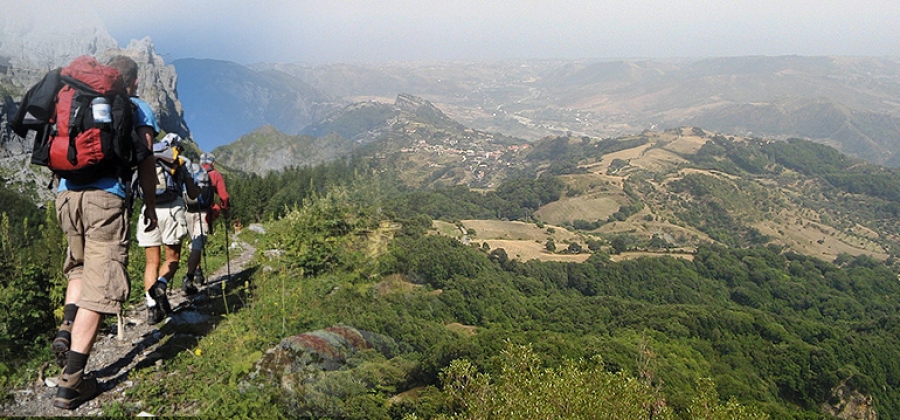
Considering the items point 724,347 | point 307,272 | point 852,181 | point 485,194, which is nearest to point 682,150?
point 852,181

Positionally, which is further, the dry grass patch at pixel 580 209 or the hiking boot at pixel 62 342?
the dry grass patch at pixel 580 209

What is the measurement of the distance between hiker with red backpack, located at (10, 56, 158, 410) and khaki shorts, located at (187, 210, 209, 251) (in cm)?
280

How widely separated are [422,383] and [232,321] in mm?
2135

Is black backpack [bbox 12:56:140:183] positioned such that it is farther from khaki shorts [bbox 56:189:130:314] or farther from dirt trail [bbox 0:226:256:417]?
dirt trail [bbox 0:226:256:417]

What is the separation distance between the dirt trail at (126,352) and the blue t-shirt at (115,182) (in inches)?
61.0

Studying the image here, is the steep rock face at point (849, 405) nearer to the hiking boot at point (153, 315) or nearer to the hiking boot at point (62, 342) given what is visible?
the hiking boot at point (153, 315)

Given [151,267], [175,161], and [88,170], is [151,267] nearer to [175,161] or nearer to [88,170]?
[175,161]

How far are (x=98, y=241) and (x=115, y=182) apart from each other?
433 millimetres

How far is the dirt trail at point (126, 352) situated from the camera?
3654 mm

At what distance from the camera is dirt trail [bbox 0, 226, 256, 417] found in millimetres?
3654

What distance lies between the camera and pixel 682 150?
579 feet

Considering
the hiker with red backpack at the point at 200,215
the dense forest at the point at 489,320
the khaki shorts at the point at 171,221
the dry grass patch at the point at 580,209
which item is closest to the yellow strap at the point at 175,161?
the khaki shorts at the point at 171,221

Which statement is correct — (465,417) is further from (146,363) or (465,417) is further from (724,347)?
(724,347)

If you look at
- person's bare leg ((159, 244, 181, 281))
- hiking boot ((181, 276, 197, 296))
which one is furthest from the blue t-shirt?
hiking boot ((181, 276, 197, 296))
